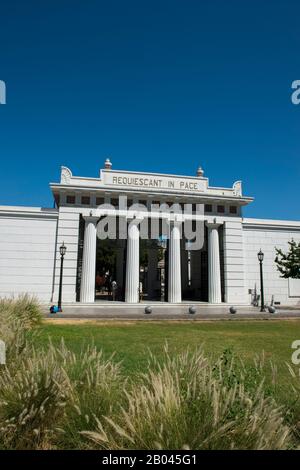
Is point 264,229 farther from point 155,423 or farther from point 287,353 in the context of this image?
point 155,423

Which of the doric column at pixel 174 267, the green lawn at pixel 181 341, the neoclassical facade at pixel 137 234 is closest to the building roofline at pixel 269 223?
the neoclassical facade at pixel 137 234

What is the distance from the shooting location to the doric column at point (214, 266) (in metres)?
32.4

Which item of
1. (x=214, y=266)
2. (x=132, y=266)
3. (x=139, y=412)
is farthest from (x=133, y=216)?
(x=139, y=412)

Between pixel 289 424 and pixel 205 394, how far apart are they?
1396 millimetres

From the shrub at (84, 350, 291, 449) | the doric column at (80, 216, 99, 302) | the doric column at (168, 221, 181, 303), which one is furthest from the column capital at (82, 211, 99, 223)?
the shrub at (84, 350, 291, 449)

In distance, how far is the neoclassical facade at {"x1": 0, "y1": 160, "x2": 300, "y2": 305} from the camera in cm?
2984

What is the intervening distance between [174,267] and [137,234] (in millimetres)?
4939

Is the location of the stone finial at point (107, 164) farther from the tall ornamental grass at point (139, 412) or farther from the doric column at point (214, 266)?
the tall ornamental grass at point (139, 412)

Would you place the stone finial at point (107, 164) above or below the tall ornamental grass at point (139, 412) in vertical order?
above

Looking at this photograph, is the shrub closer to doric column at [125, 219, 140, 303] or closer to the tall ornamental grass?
the tall ornamental grass

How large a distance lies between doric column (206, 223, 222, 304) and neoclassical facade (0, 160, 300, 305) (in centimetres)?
10

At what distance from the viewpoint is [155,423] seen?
296 cm

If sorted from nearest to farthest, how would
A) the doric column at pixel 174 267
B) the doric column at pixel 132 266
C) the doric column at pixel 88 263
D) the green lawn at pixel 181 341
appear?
the green lawn at pixel 181 341 → the doric column at pixel 88 263 → the doric column at pixel 132 266 → the doric column at pixel 174 267
